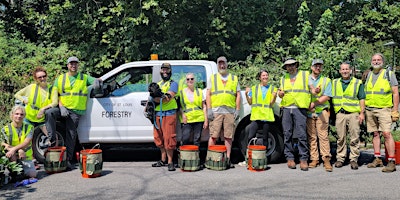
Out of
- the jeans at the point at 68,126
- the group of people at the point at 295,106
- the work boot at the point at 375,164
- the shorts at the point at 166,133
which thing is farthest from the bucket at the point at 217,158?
the work boot at the point at 375,164

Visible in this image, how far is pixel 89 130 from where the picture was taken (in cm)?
714

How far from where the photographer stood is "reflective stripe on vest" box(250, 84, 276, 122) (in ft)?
22.0

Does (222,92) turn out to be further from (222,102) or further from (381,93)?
(381,93)

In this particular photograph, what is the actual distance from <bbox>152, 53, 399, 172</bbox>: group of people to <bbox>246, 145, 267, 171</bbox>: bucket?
0.89 feet

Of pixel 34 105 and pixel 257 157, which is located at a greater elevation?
pixel 34 105

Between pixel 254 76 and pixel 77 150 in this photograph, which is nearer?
pixel 77 150

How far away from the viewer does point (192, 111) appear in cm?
669

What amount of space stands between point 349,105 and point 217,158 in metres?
2.30

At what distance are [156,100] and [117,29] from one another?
5697mm

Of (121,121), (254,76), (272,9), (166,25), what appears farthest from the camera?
(272,9)

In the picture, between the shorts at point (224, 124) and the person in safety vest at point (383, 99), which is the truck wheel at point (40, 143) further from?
the person in safety vest at point (383, 99)

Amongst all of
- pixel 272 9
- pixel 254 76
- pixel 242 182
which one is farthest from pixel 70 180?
pixel 272 9

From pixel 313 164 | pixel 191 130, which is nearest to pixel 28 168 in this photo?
pixel 191 130

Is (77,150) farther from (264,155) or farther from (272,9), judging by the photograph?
(272,9)
